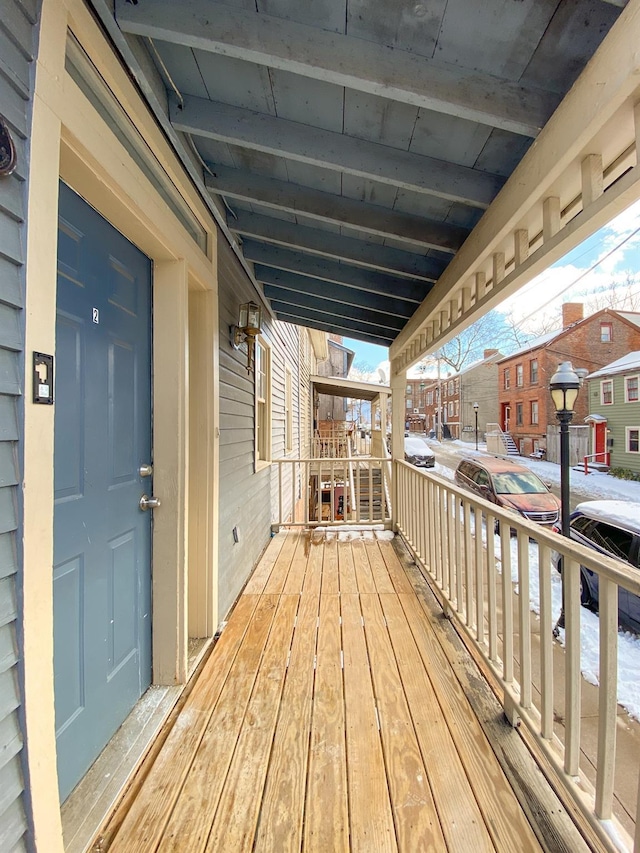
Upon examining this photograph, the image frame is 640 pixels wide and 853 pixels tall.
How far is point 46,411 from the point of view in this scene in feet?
2.93

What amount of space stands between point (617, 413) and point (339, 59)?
42.2 feet

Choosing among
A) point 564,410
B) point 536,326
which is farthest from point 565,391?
point 536,326

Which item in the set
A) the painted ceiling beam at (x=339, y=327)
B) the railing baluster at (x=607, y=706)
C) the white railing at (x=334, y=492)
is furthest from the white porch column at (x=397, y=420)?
the railing baluster at (x=607, y=706)

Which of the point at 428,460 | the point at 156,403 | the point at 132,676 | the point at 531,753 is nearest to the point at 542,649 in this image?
the point at 531,753

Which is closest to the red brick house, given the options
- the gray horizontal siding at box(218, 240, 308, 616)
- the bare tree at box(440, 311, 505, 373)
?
the bare tree at box(440, 311, 505, 373)

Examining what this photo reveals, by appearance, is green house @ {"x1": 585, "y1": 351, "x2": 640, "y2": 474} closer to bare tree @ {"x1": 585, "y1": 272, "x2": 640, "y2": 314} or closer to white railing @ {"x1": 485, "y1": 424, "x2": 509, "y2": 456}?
bare tree @ {"x1": 585, "y1": 272, "x2": 640, "y2": 314}

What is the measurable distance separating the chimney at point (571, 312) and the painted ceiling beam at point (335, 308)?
12294 mm

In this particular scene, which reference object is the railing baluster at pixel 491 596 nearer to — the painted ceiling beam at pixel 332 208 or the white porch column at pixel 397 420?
the painted ceiling beam at pixel 332 208

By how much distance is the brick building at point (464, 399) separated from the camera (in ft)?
75.4

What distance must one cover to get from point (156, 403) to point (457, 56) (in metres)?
1.73

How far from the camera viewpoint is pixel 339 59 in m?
1.15

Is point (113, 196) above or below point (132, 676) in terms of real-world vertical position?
above

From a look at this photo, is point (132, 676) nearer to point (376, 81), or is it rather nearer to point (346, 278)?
point (376, 81)

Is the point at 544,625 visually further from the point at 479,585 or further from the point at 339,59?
the point at 339,59
